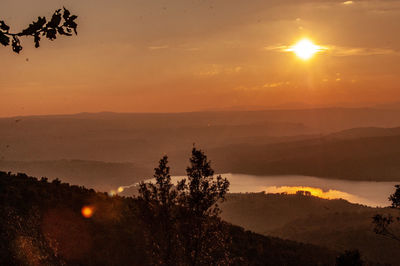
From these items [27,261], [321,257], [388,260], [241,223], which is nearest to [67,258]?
[27,261]

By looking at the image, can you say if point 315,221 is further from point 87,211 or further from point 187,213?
point 187,213

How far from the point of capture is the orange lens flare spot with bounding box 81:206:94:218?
34.5 metres

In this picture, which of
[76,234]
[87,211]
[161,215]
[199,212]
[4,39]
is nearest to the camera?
[4,39]

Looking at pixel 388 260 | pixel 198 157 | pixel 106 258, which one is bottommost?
pixel 388 260

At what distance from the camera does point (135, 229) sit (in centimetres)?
3516

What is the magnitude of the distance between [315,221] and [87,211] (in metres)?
70.5

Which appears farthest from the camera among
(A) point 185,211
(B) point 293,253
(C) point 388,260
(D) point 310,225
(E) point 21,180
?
(D) point 310,225

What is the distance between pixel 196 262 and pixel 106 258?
11.8 metres

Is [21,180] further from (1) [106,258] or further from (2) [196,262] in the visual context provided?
(2) [196,262]

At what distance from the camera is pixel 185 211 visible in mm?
19156

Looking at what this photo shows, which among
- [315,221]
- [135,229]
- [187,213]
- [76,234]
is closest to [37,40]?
[187,213]

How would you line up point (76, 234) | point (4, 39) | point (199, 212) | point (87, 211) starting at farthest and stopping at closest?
point (87, 211)
point (76, 234)
point (199, 212)
point (4, 39)

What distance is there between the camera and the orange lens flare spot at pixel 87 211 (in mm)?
34469

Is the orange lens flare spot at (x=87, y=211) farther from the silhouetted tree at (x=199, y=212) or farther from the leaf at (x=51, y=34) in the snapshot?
the leaf at (x=51, y=34)
